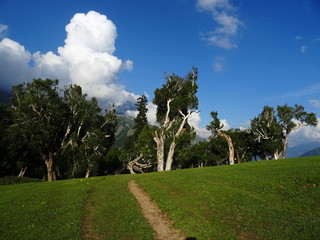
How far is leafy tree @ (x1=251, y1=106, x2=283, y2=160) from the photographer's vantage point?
7581 centimetres

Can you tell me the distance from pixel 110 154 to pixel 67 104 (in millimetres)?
34910

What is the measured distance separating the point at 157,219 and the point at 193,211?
9.32ft

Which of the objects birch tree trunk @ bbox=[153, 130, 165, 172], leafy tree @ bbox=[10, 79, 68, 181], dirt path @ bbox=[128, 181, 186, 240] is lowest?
dirt path @ bbox=[128, 181, 186, 240]

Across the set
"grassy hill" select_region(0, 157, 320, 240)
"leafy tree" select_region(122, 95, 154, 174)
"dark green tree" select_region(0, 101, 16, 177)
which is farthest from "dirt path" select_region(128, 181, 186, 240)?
"dark green tree" select_region(0, 101, 16, 177)

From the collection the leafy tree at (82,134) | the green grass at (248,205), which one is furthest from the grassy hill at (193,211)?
the leafy tree at (82,134)

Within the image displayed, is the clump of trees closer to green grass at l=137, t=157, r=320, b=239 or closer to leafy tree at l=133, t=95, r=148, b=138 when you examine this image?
leafy tree at l=133, t=95, r=148, b=138

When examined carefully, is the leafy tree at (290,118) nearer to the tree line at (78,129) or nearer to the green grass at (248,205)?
the tree line at (78,129)

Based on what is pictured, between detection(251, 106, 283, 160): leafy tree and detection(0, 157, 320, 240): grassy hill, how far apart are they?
55132 millimetres

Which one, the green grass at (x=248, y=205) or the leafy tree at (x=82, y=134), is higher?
the leafy tree at (x=82, y=134)

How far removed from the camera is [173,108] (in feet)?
193

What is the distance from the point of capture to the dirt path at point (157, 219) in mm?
13467

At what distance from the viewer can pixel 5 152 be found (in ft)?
199

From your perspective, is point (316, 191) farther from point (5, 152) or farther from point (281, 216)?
point (5, 152)

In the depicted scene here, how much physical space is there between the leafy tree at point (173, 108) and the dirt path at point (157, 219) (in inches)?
1233
